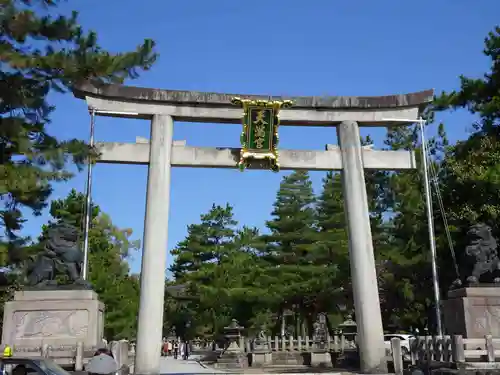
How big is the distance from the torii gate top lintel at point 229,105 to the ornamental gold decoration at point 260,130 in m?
0.22

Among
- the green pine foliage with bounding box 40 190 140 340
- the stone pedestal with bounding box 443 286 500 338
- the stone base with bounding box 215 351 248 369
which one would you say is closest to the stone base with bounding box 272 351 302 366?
the stone base with bounding box 215 351 248 369

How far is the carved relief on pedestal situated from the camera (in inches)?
481

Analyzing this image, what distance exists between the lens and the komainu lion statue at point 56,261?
40.8ft

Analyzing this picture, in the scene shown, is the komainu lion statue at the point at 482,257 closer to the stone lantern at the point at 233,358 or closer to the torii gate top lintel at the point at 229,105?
the torii gate top lintel at the point at 229,105

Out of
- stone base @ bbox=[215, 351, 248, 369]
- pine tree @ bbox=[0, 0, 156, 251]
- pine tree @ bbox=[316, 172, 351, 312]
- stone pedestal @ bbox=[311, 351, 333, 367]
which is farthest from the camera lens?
pine tree @ bbox=[316, 172, 351, 312]

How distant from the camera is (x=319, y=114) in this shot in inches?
638

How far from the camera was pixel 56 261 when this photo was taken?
40.9ft

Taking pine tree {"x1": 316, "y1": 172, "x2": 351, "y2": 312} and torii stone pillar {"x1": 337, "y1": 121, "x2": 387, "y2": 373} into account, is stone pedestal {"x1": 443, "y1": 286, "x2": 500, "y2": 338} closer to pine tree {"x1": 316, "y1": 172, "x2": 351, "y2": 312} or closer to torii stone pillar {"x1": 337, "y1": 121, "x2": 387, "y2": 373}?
torii stone pillar {"x1": 337, "y1": 121, "x2": 387, "y2": 373}

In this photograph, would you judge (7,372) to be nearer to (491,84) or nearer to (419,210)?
(491,84)

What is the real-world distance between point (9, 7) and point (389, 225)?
25.9 meters

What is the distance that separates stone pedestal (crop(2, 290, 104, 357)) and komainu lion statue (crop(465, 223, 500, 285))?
877cm

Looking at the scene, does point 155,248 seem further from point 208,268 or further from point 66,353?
point 208,268

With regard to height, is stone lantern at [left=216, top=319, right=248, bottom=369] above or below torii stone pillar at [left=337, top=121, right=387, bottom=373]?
below

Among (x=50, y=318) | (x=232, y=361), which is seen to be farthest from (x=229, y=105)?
(x=232, y=361)
